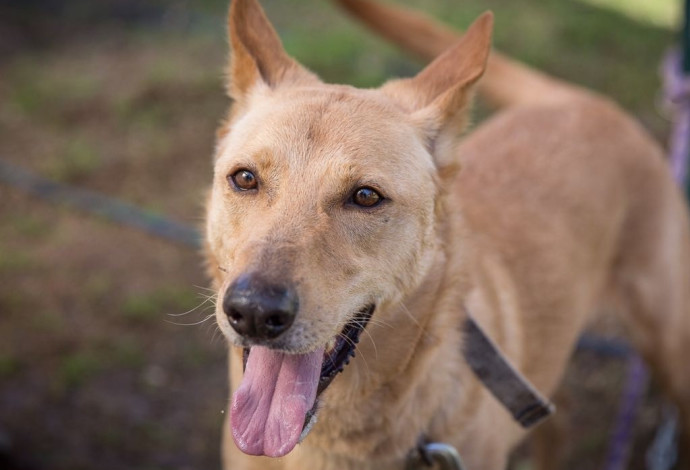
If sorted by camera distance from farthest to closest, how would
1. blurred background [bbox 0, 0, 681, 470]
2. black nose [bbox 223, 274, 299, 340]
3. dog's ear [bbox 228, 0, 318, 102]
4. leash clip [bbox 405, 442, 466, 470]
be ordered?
blurred background [bbox 0, 0, 681, 470], dog's ear [bbox 228, 0, 318, 102], leash clip [bbox 405, 442, 466, 470], black nose [bbox 223, 274, 299, 340]

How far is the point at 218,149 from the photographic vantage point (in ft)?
8.21

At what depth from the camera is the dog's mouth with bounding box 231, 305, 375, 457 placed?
197 centimetres

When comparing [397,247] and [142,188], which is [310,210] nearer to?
[397,247]

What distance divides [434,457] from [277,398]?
0.66 metres

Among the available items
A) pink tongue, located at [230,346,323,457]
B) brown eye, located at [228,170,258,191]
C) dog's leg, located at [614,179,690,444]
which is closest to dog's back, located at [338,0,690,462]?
dog's leg, located at [614,179,690,444]

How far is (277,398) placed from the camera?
2.01 metres

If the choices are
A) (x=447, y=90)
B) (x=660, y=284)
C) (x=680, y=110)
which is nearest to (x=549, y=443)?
(x=660, y=284)

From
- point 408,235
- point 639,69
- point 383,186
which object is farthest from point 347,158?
point 639,69

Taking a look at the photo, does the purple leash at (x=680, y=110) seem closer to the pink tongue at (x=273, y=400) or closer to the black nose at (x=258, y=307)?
the pink tongue at (x=273, y=400)

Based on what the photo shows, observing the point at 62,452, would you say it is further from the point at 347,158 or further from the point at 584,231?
the point at 584,231

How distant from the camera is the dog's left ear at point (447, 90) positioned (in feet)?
7.88

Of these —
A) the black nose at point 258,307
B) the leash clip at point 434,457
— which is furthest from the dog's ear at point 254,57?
the leash clip at point 434,457

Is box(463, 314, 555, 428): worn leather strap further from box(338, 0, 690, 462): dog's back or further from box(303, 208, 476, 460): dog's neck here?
box(338, 0, 690, 462): dog's back

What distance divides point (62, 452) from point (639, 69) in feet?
20.8
